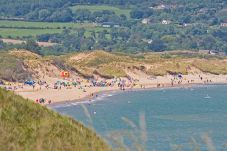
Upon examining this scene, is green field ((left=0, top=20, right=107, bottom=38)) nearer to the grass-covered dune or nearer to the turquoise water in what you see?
the turquoise water

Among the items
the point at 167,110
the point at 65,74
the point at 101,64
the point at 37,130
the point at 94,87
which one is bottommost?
the point at 101,64

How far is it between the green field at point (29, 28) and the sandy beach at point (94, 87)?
5405 centimetres

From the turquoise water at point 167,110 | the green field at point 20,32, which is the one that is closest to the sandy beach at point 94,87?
the turquoise water at point 167,110

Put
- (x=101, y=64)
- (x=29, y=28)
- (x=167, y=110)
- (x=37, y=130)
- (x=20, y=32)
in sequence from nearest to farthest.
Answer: (x=37, y=130)
(x=167, y=110)
(x=101, y=64)
(x=20, y=32)
(x=29, y=28)

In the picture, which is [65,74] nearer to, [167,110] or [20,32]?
[167,110]

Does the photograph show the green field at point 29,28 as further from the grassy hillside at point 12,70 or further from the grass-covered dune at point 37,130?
the grass-covered dune at point 37,130

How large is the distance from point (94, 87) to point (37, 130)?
9317 centimetres

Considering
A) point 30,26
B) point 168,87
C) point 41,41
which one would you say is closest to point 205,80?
point 168,87

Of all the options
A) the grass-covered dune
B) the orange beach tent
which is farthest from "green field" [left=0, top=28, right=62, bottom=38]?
the grass-covered dune

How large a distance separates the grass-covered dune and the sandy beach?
5872cm

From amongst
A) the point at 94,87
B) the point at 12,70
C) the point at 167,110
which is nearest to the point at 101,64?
the point at 94,87

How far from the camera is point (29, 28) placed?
18262 cm

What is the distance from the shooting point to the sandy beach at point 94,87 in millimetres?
86475

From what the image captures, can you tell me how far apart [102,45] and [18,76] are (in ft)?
253
